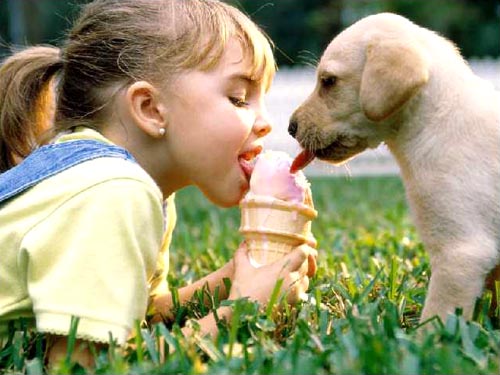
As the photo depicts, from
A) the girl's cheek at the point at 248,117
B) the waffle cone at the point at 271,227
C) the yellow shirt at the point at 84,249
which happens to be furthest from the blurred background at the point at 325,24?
the yellow shirt at the point at 84,249

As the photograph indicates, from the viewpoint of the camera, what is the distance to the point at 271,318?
A: 9.91 ft

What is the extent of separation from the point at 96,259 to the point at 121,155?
1.65 ft

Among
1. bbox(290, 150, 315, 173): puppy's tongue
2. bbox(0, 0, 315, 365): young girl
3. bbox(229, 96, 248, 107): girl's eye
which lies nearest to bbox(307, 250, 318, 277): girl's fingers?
bbox(0, 0, 315, 365): young girl

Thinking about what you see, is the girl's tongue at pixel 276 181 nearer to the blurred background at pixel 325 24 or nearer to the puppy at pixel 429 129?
the puppy at pixel 429 129

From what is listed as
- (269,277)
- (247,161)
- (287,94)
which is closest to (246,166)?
(247,161)

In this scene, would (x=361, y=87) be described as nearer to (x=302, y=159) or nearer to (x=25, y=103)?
(x=302, y=159)

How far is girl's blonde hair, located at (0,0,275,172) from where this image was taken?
11.4ft

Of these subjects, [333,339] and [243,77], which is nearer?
[333,339]

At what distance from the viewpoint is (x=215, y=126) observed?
343 centimetres

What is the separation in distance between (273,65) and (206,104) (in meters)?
0.45

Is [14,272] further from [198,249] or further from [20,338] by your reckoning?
[198,249]

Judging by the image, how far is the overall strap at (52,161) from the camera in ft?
10.0

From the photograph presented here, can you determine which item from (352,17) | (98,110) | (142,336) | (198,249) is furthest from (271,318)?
(352,17)

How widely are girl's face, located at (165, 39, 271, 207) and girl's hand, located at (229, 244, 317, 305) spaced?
14.1 inches
